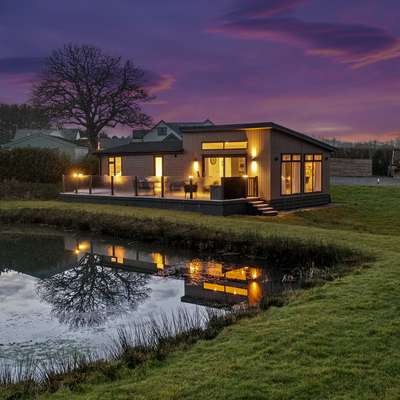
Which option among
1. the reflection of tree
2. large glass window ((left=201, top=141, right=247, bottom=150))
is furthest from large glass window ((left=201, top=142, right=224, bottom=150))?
the reflection of tree

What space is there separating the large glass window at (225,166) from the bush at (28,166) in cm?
1143

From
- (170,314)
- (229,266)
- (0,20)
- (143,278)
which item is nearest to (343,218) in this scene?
(229,266)

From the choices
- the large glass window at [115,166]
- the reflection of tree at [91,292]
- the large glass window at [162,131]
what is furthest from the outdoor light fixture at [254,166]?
the large glass window at [162,131]

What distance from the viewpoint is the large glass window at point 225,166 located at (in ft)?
75.6

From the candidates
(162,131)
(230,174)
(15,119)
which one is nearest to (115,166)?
(230,174)

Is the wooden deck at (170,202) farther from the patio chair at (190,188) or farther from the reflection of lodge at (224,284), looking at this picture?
the reflection of lodge at (224,284)

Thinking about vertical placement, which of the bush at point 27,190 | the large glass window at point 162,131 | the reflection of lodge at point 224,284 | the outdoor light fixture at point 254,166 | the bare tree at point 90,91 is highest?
the bare tree at point 90,91

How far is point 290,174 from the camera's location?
2309 centimetres

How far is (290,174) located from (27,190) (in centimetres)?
1444

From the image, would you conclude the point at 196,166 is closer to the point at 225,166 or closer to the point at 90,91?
the point at 225,166

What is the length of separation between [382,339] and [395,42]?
2390cm

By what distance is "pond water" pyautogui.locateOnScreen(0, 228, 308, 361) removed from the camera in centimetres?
874

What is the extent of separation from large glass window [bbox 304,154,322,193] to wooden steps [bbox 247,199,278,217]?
3461 millimetres

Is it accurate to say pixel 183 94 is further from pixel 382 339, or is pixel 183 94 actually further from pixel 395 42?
pixel 382 339
